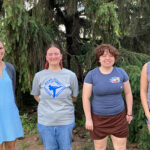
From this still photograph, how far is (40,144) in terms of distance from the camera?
13.6ft

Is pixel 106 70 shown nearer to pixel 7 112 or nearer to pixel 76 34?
pixel 7 112

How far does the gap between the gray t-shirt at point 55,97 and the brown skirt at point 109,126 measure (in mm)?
332

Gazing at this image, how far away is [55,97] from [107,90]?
2.02 ft

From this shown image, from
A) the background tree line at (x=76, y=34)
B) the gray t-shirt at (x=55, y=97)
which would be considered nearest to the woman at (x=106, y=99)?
the gray t-shirt at (x=55, y=97)

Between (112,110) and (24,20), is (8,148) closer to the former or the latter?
(112,110)

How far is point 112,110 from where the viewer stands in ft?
7.86

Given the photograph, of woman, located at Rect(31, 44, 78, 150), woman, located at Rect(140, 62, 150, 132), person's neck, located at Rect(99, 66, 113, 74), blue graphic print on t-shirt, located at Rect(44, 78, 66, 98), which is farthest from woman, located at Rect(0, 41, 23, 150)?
woman, located at Rect(140, 62, 150, 132)

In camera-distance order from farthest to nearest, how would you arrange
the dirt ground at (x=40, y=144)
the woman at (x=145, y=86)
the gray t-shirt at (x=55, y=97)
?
the dirt ground at (x=40, y=144) → the gray t-shirt at (x=55, y=97) → the woman at (x=145, y=86)

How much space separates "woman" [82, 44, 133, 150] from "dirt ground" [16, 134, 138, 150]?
1452mm

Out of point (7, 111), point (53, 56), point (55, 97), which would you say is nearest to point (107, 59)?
point (53, 56)

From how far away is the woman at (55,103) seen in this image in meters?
2.34

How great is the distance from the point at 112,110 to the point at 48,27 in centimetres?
271

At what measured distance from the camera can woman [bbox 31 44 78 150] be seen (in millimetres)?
2344

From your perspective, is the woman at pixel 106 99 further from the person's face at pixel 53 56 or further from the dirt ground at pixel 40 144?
the dirt ground at pixel 40 144
